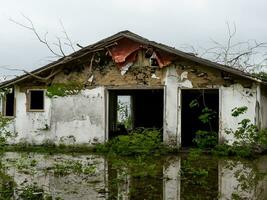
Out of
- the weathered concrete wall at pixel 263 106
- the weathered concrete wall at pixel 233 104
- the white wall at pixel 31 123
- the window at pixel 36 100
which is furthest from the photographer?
the window at pixel 36 100

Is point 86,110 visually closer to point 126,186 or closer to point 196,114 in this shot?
point 196,114

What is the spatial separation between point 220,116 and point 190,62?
217 centimetres

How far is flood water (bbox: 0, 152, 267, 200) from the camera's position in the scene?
883 centimetres

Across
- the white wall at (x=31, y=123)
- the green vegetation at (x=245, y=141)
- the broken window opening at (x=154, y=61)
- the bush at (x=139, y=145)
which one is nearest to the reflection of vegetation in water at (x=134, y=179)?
the bush at (x=139, y=145)

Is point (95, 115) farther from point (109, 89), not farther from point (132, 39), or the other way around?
point (132, 39)

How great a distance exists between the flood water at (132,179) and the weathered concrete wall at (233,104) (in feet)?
7.80

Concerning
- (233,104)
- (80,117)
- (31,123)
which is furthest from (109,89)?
(233,104)

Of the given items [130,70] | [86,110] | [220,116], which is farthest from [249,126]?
[86,110]

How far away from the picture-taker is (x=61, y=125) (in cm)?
1903

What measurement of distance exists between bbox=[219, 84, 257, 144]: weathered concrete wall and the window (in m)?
6.88

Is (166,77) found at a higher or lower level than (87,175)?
higher

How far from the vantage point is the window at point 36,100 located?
64.1 feet

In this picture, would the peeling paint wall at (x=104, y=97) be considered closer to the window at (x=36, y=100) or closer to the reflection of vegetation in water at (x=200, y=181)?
the window at (x=36, y=100)

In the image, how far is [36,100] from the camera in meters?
19.8
